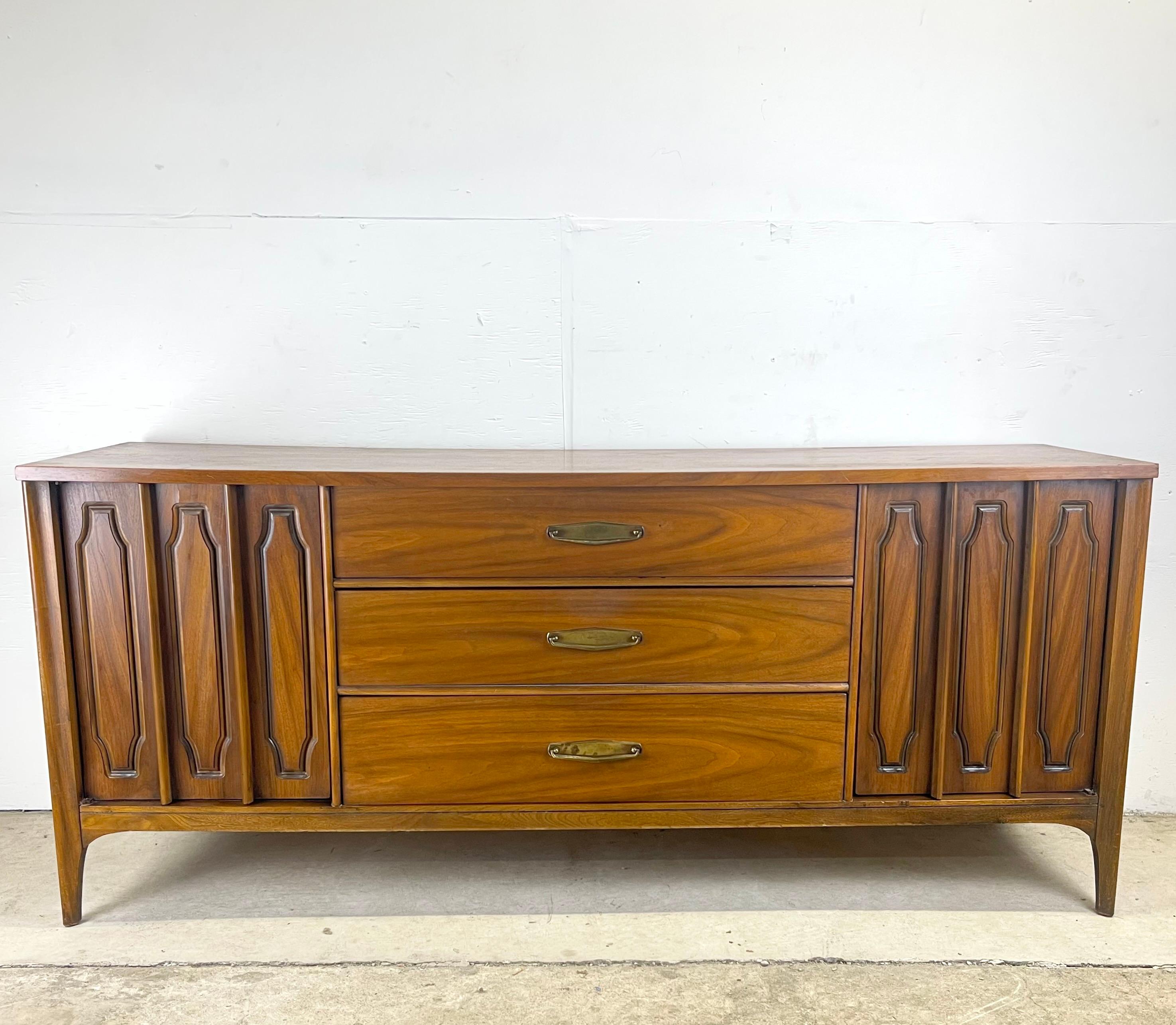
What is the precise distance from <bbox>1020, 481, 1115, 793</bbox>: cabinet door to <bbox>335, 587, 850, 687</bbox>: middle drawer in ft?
1.32

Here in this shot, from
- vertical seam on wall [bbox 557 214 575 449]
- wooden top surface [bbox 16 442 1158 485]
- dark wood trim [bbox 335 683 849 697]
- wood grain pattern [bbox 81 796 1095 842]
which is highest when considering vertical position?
vertical seam on wall [bbox 557 214 575 449]

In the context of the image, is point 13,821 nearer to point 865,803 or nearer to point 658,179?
point 865,803

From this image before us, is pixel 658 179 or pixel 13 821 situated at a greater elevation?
pixel 658 179

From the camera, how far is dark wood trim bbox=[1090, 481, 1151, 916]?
5.76 ft

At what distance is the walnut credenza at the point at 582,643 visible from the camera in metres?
1.71

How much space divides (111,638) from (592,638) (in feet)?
3.12

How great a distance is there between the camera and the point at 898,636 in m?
1.78

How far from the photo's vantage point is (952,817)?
1819 millimetres

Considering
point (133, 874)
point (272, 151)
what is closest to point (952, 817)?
point (133, 874)

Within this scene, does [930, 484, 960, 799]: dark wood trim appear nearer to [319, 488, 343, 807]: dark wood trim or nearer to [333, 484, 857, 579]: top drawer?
[333, 484, 857, 579]: top drawer

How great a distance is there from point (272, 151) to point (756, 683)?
1.66 m

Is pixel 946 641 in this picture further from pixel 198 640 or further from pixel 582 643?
pixel 198 640

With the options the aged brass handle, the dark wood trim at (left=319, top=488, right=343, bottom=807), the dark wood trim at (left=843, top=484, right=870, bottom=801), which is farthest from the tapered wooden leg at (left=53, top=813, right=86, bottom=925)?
the dark wood trim at (left=843, top=484, right=870, bottom=801)

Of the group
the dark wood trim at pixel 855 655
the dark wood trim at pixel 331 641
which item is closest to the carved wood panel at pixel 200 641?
the dark wood trim at pixel 331 641
